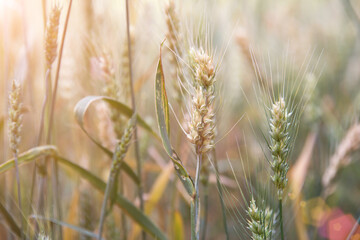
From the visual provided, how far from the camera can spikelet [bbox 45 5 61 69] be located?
2.30 ft

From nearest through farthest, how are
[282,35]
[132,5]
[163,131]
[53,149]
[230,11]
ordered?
[163,131] < [53,149] < [132,5] < [230,11] < [282,35]

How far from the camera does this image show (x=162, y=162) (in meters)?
1.49

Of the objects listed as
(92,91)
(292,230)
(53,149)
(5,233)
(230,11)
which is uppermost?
(230,11)

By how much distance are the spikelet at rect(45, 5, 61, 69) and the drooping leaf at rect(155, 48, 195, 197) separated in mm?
217

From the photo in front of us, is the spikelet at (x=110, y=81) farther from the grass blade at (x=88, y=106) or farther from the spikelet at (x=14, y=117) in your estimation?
the spikelet at (x=14, y=117)

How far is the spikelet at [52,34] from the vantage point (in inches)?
27.6

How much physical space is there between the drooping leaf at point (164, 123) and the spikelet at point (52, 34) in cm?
22

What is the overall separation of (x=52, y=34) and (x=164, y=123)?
0.93ft

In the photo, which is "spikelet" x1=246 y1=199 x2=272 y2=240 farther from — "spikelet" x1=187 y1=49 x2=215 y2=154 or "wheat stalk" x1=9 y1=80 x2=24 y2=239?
"wheat stalk" x1=9 y1=80 x2=24 y2=239

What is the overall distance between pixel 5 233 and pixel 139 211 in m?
0.56

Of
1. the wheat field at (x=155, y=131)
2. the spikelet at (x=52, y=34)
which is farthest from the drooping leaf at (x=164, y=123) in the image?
the spikelet at (x=52, y=34)

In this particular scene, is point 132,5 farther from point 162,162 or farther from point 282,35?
point 282,35

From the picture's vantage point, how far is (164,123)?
65 cm

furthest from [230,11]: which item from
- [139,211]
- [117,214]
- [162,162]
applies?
[139,211]
